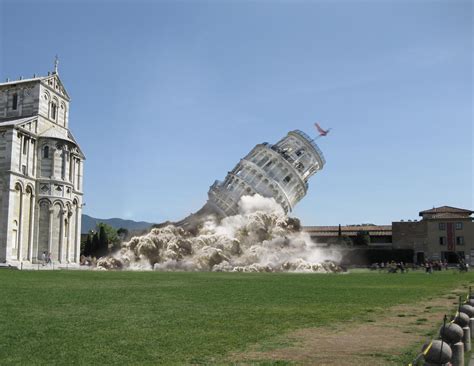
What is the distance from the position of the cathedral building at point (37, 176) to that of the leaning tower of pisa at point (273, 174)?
599 inches

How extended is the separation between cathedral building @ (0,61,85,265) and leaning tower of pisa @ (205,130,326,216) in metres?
15.2

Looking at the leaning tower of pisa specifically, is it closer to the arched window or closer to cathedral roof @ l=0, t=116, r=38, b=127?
the arched window

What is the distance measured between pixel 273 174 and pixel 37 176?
2393cm

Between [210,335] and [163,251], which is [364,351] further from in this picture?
[163,251]

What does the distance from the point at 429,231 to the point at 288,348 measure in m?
76.2

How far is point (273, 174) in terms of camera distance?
57.0 metres

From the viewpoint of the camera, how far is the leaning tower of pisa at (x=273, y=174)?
2226 inches

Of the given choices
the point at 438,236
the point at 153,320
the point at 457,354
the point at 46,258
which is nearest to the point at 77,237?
the point at 46,258

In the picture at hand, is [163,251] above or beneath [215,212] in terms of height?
beneath

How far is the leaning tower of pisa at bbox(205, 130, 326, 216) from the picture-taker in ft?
185

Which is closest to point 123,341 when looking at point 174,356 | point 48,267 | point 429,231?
point 174,356

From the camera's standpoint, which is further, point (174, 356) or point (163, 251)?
point (163, 251)

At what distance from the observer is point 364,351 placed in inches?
399

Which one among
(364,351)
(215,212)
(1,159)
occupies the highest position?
(1,159)
